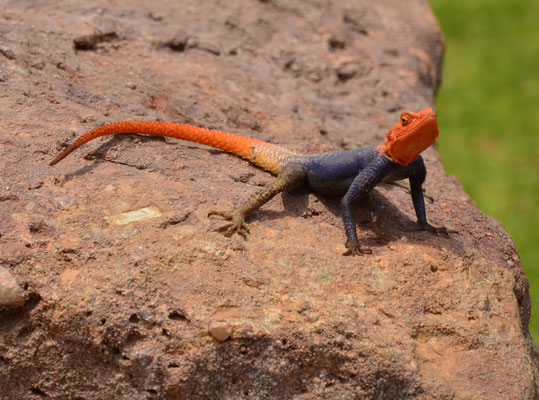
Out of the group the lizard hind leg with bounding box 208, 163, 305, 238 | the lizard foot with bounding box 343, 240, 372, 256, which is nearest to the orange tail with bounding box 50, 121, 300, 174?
the lizard hind leg with bounding box 208, 163, 305, 238

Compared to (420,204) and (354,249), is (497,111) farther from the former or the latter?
(354,249)

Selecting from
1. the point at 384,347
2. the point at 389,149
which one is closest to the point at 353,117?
the point at 389,149

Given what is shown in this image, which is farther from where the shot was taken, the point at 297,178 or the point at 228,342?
the point at 297,178

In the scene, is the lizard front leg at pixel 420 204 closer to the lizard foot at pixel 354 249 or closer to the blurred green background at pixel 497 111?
the lizard foot at pixel 354 249

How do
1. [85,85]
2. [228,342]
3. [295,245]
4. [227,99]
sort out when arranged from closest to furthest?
[228,342] < [295,245] < [85,85] < [227,99]

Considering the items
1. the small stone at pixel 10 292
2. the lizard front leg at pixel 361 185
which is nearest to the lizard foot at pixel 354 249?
the lizard front leg at pixel 361 185

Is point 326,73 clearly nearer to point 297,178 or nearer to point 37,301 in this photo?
point 297,178
